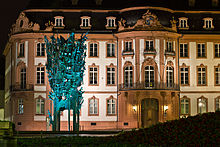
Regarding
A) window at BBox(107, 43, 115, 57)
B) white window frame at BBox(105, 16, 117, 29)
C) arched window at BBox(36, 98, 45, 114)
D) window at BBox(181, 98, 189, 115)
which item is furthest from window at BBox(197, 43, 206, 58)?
arched window at BBox(36, 98, 45, 114)

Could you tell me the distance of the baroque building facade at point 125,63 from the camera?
55.2 meters

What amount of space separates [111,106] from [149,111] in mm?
4153

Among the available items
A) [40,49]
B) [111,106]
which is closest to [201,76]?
[111,106]

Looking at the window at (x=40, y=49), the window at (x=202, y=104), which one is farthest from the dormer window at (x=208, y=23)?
the window at (x=40, y=49)

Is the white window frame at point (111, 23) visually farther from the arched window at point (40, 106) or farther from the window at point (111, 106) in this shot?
the arched window at point (40, 106)

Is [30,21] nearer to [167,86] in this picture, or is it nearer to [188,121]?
[167,86]

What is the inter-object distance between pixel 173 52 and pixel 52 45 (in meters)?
17.0

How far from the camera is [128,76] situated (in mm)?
55719

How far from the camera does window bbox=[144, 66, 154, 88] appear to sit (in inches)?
2149

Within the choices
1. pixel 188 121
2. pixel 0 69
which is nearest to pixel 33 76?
pixel 0 69

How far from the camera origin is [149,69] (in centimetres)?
5516

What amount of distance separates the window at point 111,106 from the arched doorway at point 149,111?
10.2ft

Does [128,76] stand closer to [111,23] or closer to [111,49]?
[111,49]

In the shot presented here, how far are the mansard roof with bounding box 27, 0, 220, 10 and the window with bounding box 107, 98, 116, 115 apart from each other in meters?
10.4
